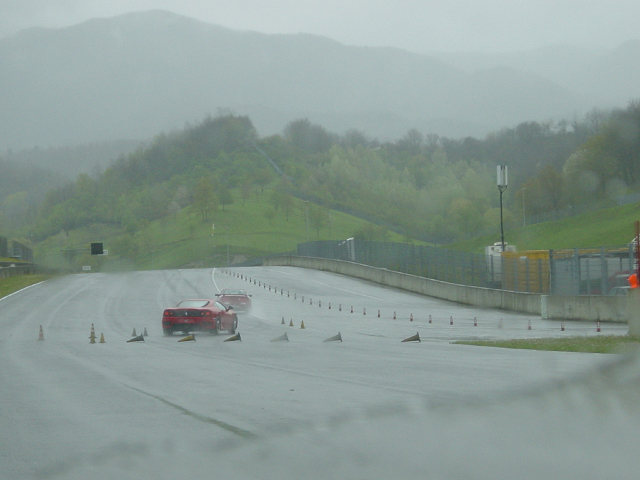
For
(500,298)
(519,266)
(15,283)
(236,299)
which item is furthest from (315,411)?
(15,283)

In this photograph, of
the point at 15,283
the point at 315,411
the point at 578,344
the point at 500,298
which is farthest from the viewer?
the point at 15,283

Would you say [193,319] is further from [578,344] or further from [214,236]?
[214,236]

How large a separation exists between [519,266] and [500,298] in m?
2.75

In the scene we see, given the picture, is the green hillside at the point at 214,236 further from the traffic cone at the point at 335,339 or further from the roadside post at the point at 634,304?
the roadside post at the point at 634,304

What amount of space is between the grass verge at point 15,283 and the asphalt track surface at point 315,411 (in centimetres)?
3857

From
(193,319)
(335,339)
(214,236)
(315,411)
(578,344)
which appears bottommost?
(335,339)

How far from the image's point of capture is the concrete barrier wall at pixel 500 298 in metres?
31.4

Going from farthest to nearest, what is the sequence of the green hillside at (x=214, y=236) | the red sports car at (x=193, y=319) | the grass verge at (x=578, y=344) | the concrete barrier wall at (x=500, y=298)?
the green hillside at (x=214, y=236) → the concrete barrier wall at (x=500, y=298) → the red sports car at (x=193, y=319) → the grass verge at (x=578, y=344)

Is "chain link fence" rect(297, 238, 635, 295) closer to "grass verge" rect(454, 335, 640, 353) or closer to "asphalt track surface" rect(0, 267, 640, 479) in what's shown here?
"grass verge" rect(454, 335, 640, 353)

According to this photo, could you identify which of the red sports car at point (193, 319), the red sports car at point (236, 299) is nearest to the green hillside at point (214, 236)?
the red sports car at point (236, 299)

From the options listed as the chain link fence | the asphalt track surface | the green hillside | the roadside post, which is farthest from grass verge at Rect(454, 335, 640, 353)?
the green hillside

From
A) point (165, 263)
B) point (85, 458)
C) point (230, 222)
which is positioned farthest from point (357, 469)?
point (230, 222)

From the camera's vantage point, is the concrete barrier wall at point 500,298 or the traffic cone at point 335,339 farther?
the concrete barrier wall at point 500,298

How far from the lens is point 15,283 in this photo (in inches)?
2628
